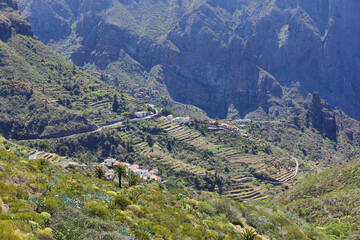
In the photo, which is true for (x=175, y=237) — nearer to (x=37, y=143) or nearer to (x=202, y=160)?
(x=37, y=143)

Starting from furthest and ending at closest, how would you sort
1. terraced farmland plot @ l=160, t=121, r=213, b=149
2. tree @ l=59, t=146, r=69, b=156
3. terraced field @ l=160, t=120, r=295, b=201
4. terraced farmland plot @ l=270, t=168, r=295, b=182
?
terraced farmland plot @ l=160, t=121, r=213, b=149 < terraced farmland plot @ l=270, t=168, r=295, b=182 < terraced field @ l=160, t=120, r=295, b=201 < tree @ l=59, t=146, r=69, b=156

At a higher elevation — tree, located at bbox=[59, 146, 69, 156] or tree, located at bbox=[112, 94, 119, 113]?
tree, located at bbox=[112, 94, 119, 113]

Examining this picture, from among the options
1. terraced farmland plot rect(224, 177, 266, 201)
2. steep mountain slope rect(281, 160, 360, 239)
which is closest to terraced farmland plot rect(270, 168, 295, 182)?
terraced farmland plot rect(224, 177, 266, 201)

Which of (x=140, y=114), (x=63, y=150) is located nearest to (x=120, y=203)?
(x=63, y=150)

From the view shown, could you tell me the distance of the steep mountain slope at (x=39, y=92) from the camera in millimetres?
106750

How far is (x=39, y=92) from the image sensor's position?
119m

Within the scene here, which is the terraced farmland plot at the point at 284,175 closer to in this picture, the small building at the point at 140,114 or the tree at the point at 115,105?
the small building at the point at 140,114

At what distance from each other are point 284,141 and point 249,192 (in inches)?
3747

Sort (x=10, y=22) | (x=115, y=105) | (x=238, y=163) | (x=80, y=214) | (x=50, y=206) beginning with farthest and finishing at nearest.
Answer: (x=10, y=22)
(x=115, y=105)
(x=238, y=163)
(x=80, y=214)
(x=50, y=206)

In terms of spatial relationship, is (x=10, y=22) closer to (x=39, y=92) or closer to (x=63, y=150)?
(x=39, y=92)

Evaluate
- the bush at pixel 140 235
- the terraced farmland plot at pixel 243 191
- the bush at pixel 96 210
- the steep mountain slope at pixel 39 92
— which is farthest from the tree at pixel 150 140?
the bush at pixel 140 235

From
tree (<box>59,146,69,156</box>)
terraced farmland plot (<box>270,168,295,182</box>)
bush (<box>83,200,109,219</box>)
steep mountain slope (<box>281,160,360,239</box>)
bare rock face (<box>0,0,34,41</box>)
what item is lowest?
tree (<box>59,146,69,156</box>)

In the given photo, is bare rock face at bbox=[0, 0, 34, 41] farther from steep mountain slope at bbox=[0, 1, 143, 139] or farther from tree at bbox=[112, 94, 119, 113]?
tree at bbox=[112, 94, 119, 113]

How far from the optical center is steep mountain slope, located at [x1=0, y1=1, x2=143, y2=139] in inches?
4203
